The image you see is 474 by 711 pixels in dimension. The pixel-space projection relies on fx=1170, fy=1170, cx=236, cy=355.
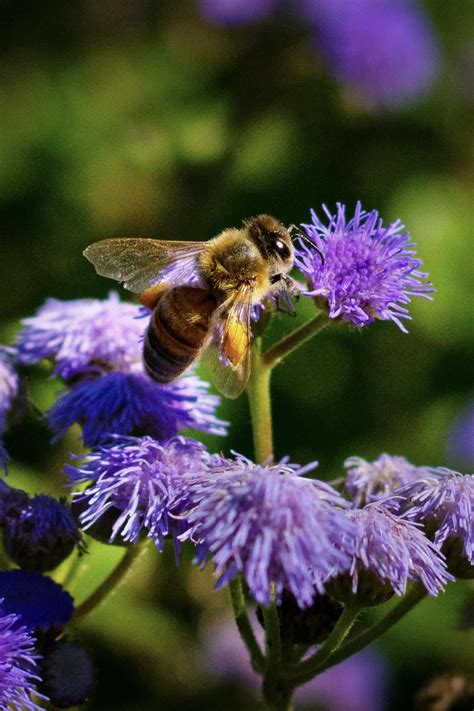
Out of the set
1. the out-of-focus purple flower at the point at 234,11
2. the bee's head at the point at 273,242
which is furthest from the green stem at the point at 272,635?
the out-of-focus purple flower at the point at 234,11

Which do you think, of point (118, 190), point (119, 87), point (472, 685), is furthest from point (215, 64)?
point (472, 685)

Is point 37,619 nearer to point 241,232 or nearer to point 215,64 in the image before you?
point 241,232

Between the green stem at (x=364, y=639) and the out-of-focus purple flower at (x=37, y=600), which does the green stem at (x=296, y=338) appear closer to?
the green stem at (x=364, y=639)

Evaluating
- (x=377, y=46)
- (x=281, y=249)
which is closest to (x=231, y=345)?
(x=281, y=249)

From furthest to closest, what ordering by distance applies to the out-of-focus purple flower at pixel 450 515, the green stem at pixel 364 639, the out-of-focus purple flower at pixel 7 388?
the out-of-focus purple flower at pixel 7 388 → the green stem at pixel 364 639 → the out-of-focus purple flower at pixel 450 515

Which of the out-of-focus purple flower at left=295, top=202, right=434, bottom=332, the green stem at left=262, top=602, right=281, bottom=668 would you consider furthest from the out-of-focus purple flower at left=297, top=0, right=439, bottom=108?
A: the green stem at left=262, top=602, right=281, bottom=668

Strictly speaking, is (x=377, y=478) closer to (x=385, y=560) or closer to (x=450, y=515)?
(x=450, y=515)
